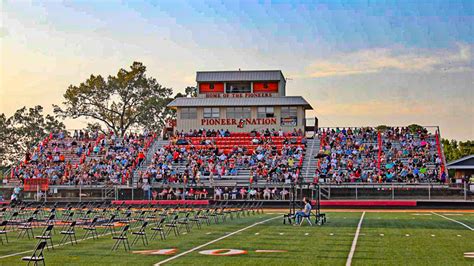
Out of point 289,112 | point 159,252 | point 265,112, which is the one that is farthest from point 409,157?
point 159,252

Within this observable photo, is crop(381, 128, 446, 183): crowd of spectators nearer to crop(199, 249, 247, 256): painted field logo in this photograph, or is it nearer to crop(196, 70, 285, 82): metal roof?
crop(196, 70, 285, 82): metal roof

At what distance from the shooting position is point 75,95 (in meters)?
82.0

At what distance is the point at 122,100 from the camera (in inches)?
3319

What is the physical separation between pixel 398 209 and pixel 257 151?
51.0 feet

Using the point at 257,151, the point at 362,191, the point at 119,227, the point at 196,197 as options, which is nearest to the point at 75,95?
the point at 257,151

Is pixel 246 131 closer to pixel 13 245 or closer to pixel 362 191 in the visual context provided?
pixel 362 191

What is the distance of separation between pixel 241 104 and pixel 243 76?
11.0 ft

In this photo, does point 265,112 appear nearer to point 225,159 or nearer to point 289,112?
point 289,112

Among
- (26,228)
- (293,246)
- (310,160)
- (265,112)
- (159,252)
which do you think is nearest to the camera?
(159,252)

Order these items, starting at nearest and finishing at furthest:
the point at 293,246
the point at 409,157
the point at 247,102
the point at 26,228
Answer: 1. the point at 293,246
2. the point at 26,228
3. the point at 409,157
4. the point at 247,102

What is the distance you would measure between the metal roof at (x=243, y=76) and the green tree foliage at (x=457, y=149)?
1371 inches

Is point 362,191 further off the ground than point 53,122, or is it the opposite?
point 53,122

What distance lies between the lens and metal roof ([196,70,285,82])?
64.4 m

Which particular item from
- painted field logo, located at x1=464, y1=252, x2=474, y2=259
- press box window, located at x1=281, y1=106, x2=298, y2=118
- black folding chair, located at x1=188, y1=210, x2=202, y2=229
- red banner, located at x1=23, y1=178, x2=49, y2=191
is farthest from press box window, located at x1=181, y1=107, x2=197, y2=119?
painted field logo, located at x1=464, y1=252, x2=474, y2=259
